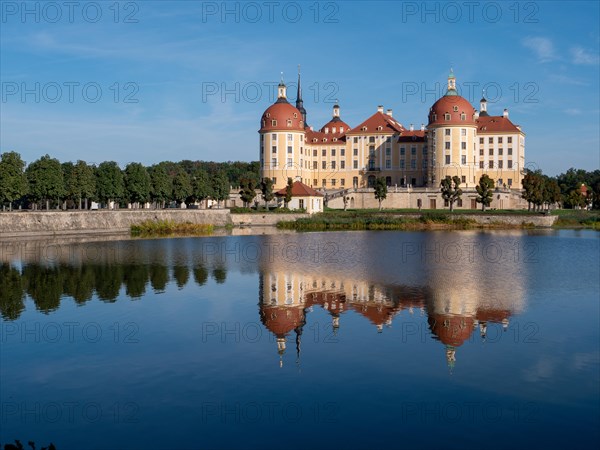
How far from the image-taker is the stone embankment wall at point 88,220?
47938 mm

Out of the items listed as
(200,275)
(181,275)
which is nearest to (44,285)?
(181,275)

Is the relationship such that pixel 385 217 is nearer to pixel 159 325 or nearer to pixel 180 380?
pixel 159 325

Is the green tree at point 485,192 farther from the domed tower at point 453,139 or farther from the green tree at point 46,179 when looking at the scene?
the green tree at point 46,179

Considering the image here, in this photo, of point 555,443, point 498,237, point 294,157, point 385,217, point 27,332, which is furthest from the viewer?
point 294,157

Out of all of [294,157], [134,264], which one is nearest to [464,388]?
[134,264]

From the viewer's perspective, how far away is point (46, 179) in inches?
2200

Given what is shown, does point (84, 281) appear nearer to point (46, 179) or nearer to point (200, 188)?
point (46, 179)

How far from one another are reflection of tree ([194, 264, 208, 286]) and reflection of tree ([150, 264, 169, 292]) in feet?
3.71

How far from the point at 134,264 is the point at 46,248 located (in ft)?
36.7

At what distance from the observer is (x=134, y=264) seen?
A: 3081 cm

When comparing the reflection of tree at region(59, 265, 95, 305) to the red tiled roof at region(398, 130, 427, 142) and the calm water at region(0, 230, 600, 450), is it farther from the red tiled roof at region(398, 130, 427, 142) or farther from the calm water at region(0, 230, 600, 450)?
the red tiled roof at region(398, 130, 427, 142)

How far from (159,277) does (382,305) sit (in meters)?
10.3

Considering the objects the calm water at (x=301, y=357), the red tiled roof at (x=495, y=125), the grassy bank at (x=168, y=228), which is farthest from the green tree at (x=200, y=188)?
the calm water at (x=301, y=357)

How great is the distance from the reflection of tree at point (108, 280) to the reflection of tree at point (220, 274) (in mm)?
3568
